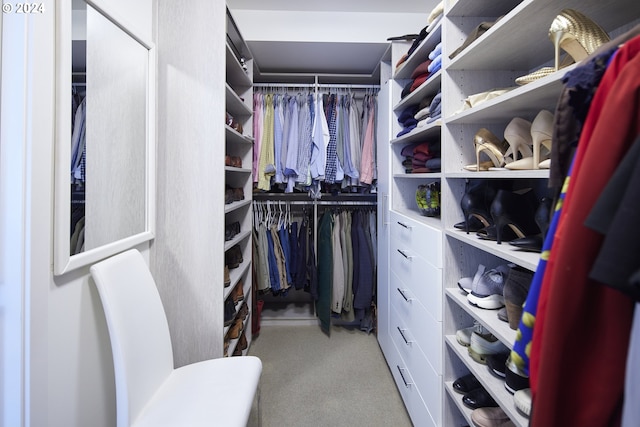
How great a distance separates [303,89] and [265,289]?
177cm

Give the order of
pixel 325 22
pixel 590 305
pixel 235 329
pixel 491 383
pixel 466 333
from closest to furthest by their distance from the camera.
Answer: pixel 590 305 → pixel 491 383 → pixel 466 333 → pixel 235 329 → pixel 325 22

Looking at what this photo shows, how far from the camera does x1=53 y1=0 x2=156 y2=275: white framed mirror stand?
2.68ft

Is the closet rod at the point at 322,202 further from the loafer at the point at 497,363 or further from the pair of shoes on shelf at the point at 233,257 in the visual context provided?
the loafer at the point at 497,363

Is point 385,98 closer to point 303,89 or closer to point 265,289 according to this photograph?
point 303,89

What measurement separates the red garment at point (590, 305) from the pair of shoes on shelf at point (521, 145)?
38 centimetres

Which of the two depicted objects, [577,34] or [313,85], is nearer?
[577,34]

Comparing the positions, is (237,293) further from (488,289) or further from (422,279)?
(488,289)

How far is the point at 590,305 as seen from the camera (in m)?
0.45

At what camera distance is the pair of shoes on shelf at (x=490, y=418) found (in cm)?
97

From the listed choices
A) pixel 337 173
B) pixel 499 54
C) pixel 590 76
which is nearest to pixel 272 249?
pixel 337 173

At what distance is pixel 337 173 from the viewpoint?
7.82ft

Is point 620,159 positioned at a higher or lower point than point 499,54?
lower

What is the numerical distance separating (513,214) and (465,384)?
2.27ft

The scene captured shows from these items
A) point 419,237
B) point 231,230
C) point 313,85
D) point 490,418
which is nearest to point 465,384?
point 490,418
